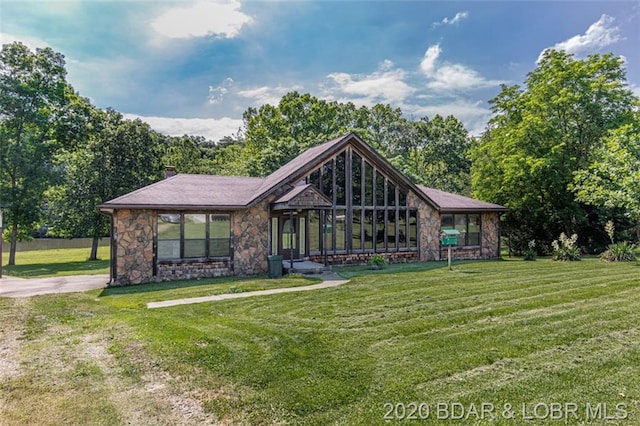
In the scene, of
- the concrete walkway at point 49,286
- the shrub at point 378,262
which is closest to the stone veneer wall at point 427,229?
the shrub at point 378,262

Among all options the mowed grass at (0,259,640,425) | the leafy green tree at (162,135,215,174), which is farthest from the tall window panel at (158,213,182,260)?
the leafy green tree at (162,135,215,174)

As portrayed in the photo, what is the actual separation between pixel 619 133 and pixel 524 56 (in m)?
8.99

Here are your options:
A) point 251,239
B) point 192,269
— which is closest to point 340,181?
point 251,239

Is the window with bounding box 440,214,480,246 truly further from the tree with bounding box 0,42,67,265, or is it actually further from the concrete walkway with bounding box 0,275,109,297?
the tree with bounding box 0,42,67,265

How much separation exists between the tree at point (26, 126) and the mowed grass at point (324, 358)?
16.3 m

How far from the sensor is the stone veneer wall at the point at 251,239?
13578mm

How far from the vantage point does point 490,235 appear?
61.9 feet

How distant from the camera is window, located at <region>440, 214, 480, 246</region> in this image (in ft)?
58.8

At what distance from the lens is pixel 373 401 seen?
4.07 metres

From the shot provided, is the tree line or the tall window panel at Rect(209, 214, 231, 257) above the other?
the tree line

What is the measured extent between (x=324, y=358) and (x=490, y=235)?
16124 mm

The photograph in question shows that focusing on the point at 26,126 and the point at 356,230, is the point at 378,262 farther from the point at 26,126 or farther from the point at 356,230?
the point at 26,126

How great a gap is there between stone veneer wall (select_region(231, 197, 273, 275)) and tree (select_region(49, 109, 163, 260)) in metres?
14.4

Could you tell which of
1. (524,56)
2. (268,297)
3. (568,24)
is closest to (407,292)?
(268,297)
